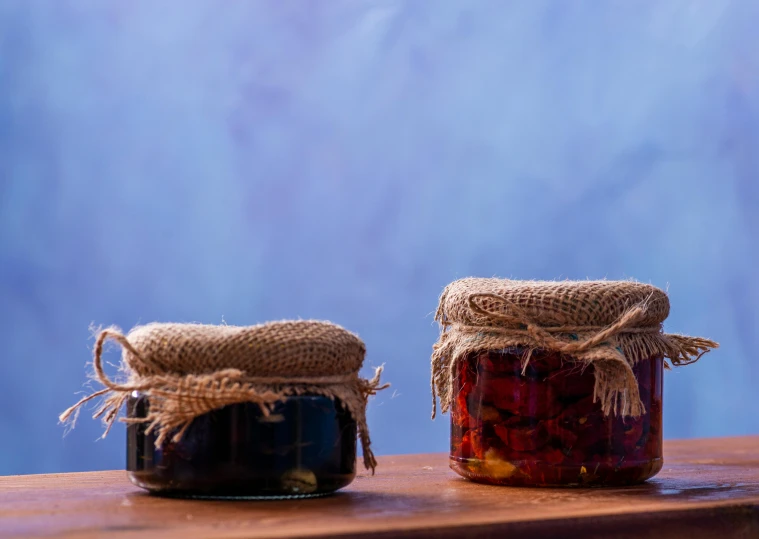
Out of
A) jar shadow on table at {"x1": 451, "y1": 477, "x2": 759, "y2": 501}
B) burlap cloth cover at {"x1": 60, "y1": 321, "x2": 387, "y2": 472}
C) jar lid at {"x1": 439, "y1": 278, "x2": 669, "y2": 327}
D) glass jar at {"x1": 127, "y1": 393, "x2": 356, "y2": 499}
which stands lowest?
jar shadow on table at {"x1": 451, "y1": 477, "x2": 759, "y2": 501}

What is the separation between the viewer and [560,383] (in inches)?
31.6

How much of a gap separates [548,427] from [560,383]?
4 cm

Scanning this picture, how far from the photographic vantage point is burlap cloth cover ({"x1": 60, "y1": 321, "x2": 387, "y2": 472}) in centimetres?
68

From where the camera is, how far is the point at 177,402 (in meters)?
0.69

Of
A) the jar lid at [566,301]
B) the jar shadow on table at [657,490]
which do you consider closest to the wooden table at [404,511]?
the jar shadow on table at [657,490]

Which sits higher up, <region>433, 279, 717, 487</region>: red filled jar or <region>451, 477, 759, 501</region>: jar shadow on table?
<region>433, 279, 717, 487</region>: red filled jar

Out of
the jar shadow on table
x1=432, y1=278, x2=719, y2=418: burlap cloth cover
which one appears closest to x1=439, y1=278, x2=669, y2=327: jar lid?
x1=432, y1=278, x2=719, y2=418: burlap cloth cover

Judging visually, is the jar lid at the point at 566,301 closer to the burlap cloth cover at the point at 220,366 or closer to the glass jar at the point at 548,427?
the glass jar at the point at 548,427

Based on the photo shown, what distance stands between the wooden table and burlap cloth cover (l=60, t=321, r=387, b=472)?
0.24 feet

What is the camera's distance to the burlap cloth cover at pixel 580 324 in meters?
0.79

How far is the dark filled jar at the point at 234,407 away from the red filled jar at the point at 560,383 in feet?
0.47

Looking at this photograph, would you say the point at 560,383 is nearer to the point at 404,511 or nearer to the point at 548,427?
the point at 548,427

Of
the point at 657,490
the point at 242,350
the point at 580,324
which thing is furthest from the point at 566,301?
the point at 242,350

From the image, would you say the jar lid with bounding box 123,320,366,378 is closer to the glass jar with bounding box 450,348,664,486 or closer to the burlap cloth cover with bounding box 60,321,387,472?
the burlap cloth cover with bounding box 60,321,387,472
